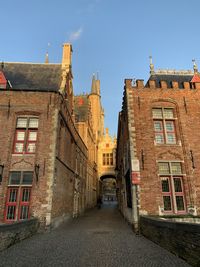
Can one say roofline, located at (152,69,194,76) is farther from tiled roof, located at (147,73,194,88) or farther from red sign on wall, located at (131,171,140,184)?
red sign on wall, located at (131,171,140,184)

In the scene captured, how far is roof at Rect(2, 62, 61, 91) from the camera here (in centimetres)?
1357

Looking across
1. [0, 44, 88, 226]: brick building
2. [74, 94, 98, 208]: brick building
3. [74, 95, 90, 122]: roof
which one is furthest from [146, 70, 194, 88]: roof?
[74, 95, 90, 122]: roof

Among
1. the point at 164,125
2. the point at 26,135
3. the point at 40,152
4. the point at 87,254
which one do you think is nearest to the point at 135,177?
the point at 164,125

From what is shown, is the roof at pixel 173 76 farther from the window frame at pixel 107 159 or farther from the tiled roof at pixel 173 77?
the window frame at pixel 107 159

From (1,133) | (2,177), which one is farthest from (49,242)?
(1,133)

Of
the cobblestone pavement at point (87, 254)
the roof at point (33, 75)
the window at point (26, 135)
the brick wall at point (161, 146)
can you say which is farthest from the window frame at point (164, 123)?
the roof at point (33, 75)

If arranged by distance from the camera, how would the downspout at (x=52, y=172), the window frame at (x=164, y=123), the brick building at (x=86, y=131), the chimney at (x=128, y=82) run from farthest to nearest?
the brick building at (x=86, y=131) < the chimney at (x=128, y=82) < the window frame at (x=164, y=123) < the downspout at (x=52, y=172)

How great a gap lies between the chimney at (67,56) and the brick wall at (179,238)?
1467 centimetres

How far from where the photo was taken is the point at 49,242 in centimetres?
729

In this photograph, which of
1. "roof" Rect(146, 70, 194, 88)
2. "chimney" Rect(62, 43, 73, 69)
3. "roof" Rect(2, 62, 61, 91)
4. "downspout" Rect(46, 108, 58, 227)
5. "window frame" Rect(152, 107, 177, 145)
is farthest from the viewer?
"chimney" Rect(62, 43, 73, 69)

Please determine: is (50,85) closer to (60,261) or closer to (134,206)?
(134,206)

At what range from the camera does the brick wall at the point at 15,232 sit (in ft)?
19.9

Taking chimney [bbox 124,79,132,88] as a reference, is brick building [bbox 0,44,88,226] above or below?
below

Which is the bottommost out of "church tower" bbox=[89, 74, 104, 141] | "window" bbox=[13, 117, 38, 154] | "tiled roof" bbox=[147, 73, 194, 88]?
"window" bbox=[13, 117, 38, 154]
